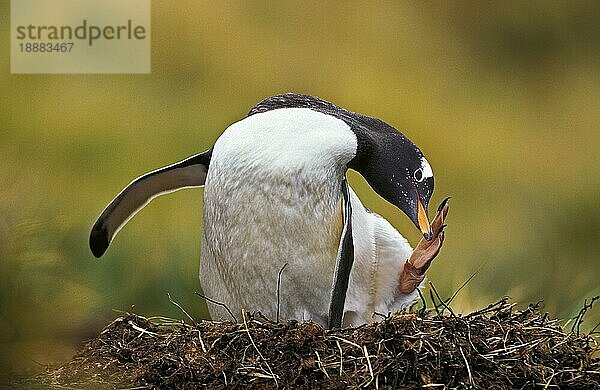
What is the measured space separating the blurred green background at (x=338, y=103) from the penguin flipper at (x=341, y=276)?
0.29m

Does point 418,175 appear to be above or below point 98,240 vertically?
above

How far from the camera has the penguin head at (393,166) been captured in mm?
935

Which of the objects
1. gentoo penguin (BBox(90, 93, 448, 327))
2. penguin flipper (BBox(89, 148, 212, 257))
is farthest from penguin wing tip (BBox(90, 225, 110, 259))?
gentoo penguin (BBox(90, 93, 448, 327))

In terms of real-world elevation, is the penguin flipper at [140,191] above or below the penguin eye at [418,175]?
below

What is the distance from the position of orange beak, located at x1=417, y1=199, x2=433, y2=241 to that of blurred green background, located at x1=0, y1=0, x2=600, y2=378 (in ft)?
0.78

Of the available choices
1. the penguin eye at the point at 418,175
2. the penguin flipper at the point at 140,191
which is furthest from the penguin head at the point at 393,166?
the penguin flipper at the point at 140,191

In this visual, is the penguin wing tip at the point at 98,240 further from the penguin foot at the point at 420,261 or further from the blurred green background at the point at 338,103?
the penguin foot at the point at 420,261

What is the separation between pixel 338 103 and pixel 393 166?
1.22 feet

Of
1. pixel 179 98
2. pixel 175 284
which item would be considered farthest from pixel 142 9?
pixel 175 284

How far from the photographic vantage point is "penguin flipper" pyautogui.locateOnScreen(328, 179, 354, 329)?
87cm

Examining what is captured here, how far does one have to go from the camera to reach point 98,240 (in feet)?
3.63

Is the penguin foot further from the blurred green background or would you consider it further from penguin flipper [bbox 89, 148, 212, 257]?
penguin flipper [bbox 89, 148, 212, 257]

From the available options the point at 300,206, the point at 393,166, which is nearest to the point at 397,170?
the point at 393,166

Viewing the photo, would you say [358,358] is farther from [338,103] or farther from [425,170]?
[338,103]
